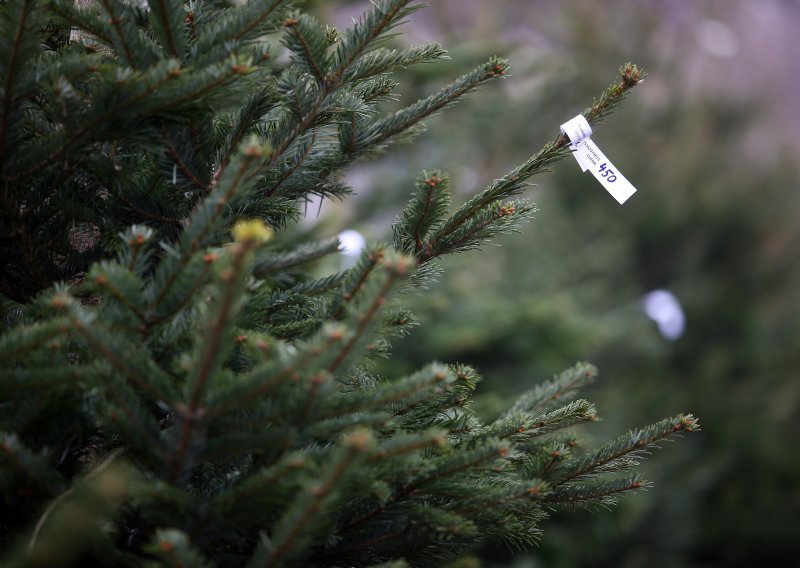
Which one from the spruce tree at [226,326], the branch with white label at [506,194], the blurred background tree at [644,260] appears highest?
the blurred background tree at [644,260]

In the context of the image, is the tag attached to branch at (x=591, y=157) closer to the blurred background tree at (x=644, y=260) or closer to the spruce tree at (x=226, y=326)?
the spruce tree at (x=226, y=326)

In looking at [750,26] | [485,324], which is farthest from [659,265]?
[750,26]

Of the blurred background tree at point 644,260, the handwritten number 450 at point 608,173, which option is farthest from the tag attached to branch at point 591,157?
the blurred background tree at point 644,260

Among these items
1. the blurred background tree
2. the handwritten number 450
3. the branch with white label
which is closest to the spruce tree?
the branch with white label

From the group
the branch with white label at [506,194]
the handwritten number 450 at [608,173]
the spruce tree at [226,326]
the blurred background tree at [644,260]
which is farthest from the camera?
the blurred background tree at [644,260]

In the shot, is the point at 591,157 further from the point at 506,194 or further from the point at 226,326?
the point at 226,326

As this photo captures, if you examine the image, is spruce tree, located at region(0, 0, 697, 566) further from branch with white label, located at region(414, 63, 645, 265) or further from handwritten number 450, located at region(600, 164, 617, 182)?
handwritten number 450, located at region(600, 164, 617, 182)

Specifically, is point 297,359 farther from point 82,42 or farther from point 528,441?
point 82,42
